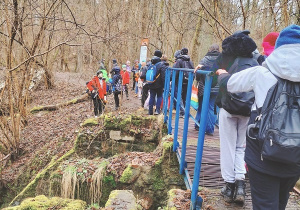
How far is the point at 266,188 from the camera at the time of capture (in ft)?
6.04

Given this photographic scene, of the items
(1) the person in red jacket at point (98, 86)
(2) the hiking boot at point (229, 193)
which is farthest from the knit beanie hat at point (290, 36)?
(1) the person in red jacket at point (98, 86)

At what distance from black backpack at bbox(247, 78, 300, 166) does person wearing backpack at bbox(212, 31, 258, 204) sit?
868mm

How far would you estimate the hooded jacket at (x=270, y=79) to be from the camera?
5.37 ft

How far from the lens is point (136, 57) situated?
18.6m

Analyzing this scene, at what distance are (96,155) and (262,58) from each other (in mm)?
4858

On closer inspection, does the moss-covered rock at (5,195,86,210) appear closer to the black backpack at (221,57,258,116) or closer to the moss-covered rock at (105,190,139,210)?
the moss-covered rock at (105,190,139,210)

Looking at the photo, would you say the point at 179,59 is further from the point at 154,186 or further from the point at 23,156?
the point at 23,156

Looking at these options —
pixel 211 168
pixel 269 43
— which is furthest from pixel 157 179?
pixel 269 43

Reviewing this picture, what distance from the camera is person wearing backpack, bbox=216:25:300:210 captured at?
5.17ft

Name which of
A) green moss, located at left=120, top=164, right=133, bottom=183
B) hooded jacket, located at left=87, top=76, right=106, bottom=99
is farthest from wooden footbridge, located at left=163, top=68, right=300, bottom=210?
hooded jacket, located at left=87, top=76, right=106, bottom=99

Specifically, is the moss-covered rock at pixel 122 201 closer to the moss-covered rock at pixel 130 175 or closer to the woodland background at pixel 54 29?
the moss-covered rock at pixel 130 175

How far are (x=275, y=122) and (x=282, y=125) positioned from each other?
0.14ft

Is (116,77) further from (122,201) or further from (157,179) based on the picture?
(122,201)

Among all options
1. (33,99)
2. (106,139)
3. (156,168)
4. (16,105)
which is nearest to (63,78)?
(33,99)
